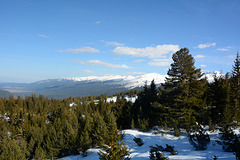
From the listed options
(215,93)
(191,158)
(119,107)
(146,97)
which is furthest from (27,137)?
(215,93)

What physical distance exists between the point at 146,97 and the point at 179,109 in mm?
15513

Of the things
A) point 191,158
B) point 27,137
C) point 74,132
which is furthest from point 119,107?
point 191,158

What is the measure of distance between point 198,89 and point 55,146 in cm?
2790

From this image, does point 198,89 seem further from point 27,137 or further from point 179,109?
point 27,137

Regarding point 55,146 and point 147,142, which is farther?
point 55,146

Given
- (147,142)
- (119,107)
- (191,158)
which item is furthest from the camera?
(119,107)

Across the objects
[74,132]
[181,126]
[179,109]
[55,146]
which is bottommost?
[55,146]

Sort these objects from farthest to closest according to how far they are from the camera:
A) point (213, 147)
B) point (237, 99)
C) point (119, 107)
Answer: point (119, 107), point (237, 99), point (213, 147)

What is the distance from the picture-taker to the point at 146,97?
37.2 meters

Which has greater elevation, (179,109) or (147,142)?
(179,109)

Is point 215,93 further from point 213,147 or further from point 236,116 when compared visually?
point 213,147

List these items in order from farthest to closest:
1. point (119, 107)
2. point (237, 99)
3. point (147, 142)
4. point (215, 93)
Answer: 1. point (119, 107)
2. point (215, 93)
3. point (237, 99)
4. point (147, 142)

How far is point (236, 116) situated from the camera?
20.2 metres

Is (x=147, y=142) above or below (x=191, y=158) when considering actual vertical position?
below
